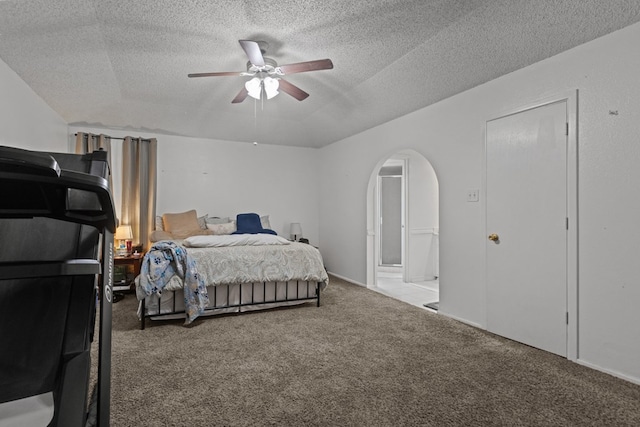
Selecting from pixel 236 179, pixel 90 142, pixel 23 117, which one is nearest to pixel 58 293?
pixel 23 117

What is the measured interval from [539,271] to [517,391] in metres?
1.08

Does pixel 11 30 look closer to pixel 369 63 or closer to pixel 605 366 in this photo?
pixel 369 63

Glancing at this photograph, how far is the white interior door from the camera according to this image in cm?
260

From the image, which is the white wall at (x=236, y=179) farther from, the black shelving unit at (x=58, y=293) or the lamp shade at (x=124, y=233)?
the black shelving unit at (x=58, y=293)

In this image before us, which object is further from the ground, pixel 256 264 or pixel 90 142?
pixel 90 142

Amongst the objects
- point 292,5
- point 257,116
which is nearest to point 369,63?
point 292,5

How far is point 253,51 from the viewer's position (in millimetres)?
2312

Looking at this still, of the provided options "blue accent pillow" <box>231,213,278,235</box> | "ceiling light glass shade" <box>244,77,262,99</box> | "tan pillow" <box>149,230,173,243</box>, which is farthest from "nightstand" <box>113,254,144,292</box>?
"ceiling light glass shade" <box>244,77,262,99</box>

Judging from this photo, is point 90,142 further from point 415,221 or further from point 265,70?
point 415,221

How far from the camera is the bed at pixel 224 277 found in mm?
3154

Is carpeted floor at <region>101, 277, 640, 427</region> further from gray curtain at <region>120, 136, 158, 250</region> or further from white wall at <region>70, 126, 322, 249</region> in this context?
white wall at <region>70, 126, 322, 249</region>

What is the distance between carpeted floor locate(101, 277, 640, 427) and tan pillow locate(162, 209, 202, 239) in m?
1.79

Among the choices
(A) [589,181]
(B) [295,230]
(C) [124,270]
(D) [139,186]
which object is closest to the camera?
(A) [589,181]

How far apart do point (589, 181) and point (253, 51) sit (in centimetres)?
253
